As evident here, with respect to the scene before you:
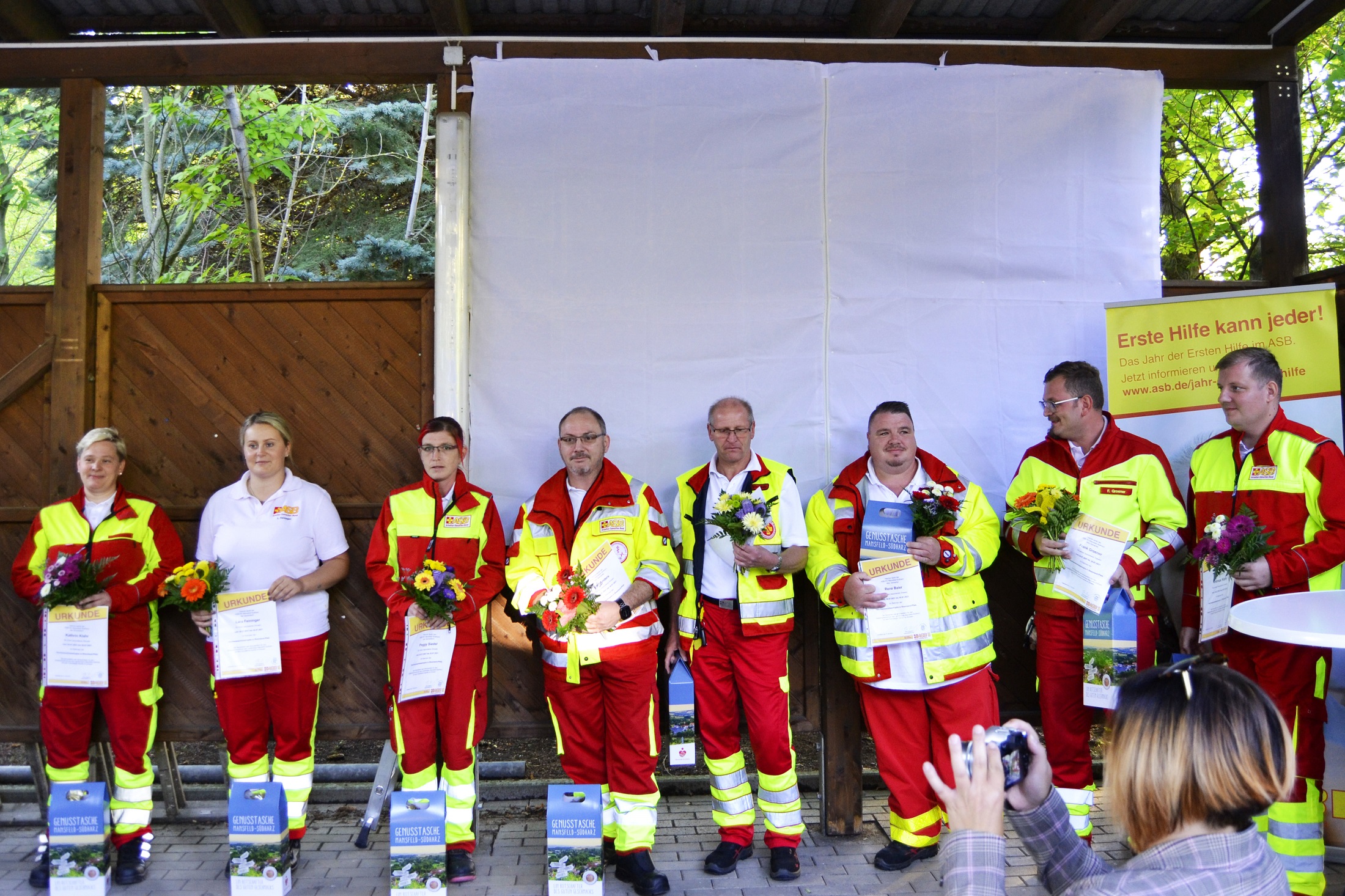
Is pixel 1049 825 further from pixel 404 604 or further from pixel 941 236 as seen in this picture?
pixel 941 236

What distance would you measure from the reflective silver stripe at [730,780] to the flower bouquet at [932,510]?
4.49 feet

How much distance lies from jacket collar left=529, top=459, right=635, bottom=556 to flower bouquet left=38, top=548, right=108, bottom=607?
2.05m

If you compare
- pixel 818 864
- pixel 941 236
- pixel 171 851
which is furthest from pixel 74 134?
pixel 818 864

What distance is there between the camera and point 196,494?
16.3 feet

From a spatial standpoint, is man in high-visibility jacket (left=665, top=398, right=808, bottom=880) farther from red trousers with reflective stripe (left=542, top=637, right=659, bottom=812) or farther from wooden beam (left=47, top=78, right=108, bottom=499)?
wooden beam (left=47, top=78, right=108, bottom=499)

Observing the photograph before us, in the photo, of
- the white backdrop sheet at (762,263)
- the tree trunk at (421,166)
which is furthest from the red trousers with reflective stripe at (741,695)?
the tree trunk at (421,166)

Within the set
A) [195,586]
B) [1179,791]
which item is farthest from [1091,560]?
[195,586]

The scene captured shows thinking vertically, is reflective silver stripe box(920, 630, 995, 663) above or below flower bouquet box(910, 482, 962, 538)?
below

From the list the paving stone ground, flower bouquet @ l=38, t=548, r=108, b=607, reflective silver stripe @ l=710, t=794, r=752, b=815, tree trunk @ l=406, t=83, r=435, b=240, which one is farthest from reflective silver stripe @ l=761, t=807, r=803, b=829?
tree trunk @ l=406, t=83, r=435, b=240

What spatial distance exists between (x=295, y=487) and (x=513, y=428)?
112cm

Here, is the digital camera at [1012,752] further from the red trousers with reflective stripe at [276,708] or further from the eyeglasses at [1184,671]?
the red trousers with reflective stripe at [276,708]

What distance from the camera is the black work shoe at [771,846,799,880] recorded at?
4141mm

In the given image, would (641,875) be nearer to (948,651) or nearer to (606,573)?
(606,573)

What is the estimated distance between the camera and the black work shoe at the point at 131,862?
4.18 m
